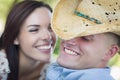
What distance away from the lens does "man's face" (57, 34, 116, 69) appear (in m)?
1.04

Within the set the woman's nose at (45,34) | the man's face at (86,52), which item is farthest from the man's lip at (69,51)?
the woman's nose at (45,34)

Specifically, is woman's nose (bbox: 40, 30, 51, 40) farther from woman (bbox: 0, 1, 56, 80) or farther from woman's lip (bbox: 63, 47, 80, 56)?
woman's lip (bbox: 63, 47, 80, 56)

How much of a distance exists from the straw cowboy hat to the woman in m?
0.32

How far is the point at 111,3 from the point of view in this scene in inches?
40.6

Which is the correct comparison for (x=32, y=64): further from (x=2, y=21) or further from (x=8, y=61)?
(x=2, y=21)

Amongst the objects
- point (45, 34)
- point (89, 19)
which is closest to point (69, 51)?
point (89, 19)

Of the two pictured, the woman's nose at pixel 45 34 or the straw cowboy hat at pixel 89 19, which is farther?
the woman's nose at pixel 45 34

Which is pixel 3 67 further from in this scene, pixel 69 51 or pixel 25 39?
pixel 69 51

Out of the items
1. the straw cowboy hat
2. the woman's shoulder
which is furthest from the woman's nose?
the straw cowboy hat

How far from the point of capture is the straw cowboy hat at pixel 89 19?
101 cm

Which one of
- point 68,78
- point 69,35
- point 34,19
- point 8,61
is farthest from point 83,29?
point 8,61

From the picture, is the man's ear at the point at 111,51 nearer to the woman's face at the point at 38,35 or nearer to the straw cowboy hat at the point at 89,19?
the straw cowboy hat at the point at 89,19

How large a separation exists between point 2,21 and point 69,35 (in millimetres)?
788

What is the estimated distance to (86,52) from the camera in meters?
1.05
